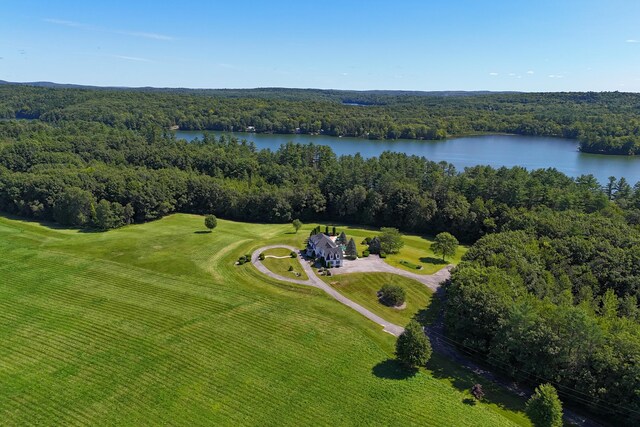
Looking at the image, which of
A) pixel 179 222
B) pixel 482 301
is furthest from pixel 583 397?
pixel 179 222

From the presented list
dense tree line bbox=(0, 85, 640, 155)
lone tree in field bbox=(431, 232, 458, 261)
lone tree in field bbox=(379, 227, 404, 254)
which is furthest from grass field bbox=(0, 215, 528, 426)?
dense tree line bbox=(0, 85, 640, 155)

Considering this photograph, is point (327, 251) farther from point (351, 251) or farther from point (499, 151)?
point (499, 151)

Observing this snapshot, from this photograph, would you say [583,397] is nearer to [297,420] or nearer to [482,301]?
[482,301]

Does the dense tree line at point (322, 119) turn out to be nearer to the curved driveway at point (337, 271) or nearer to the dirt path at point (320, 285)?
the dirt path at point (320, 285)

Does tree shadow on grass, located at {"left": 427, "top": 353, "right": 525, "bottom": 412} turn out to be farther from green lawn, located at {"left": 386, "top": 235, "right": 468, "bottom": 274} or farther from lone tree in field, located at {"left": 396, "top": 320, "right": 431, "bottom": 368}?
green lawn, located at {"left": 386, "top": 235, "right": 468, "bottom": 274}

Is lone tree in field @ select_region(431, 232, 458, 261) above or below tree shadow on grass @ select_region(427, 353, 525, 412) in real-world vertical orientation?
above
